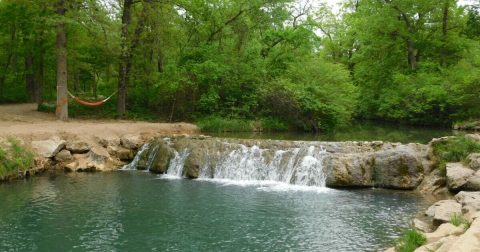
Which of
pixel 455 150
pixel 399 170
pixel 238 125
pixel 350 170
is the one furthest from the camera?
pixel 238 125

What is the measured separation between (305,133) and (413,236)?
15935 millimetres

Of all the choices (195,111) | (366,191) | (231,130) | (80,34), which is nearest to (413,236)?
(366,191)

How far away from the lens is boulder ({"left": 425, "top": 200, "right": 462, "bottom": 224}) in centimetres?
845

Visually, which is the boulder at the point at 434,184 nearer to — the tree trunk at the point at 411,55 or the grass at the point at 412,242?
the grass at the point at 412,242

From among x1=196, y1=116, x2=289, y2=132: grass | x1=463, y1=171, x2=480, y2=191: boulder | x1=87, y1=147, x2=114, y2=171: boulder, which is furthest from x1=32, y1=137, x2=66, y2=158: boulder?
x1=463, y1=171, x2=480, y2=191: boulder

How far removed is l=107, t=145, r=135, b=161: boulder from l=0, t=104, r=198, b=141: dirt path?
26.9 inches

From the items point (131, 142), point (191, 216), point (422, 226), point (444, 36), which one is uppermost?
point (444, 36)

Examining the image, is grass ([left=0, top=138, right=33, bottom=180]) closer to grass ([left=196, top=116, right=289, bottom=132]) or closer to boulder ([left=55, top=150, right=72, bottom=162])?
boulder ([left=55, top=150, right=72, bottom=162])

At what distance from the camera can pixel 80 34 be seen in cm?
2198

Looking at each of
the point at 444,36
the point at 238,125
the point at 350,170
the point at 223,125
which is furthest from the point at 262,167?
the point at 444,36

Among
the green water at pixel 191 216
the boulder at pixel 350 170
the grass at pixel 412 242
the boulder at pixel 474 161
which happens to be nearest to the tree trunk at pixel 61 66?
the green water at pixel 191 216

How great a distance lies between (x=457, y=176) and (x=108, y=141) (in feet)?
38.1

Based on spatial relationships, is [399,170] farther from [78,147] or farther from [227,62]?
[227,62]

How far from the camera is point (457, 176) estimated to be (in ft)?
38.9
